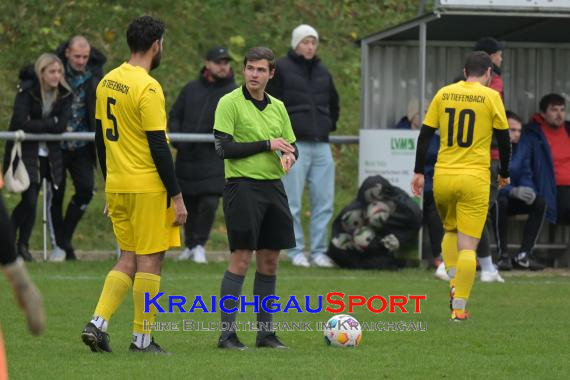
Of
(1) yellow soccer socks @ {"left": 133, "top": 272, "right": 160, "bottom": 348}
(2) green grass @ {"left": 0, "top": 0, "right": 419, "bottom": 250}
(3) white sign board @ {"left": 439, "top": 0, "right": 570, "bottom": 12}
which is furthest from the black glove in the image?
(1) yellow soccer socks @ {"left": 133, "top": 272, "right": 160, "bottom": 348}

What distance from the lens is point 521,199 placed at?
15.9 m

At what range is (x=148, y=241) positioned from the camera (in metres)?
8.88

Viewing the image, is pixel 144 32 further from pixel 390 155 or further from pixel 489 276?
pixel 390 155

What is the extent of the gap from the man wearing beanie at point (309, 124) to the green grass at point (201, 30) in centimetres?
295

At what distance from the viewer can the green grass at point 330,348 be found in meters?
8.30

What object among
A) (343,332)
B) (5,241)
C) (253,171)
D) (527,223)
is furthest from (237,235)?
(527,223)

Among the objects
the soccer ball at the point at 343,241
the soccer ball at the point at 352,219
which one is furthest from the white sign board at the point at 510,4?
the soccer ball at the point at 343,241

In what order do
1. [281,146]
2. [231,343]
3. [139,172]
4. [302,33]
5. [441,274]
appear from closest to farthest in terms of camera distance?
[139,172]
[281,146]
[231,343]
[441,274]
[302,33]

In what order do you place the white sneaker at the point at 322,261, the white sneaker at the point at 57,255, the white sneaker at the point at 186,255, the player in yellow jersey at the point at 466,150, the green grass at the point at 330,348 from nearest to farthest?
the green grass at the point at 330,348, the player in yellow jersey at the point at 466,150, the white sneaker at the point at 57,255, the white sneaker at the point at 322,261, the white sneaker at the point at 186,255

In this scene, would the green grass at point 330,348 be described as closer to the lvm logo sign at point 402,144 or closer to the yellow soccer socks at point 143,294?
the yellow soccer socks at point 143,294

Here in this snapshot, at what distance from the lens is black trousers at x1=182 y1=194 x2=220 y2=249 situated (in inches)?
619

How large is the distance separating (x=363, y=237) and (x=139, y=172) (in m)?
6.83

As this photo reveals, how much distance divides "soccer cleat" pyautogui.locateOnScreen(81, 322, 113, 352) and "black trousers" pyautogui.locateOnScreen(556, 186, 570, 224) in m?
8.55

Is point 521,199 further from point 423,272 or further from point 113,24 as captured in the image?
point 113,24
